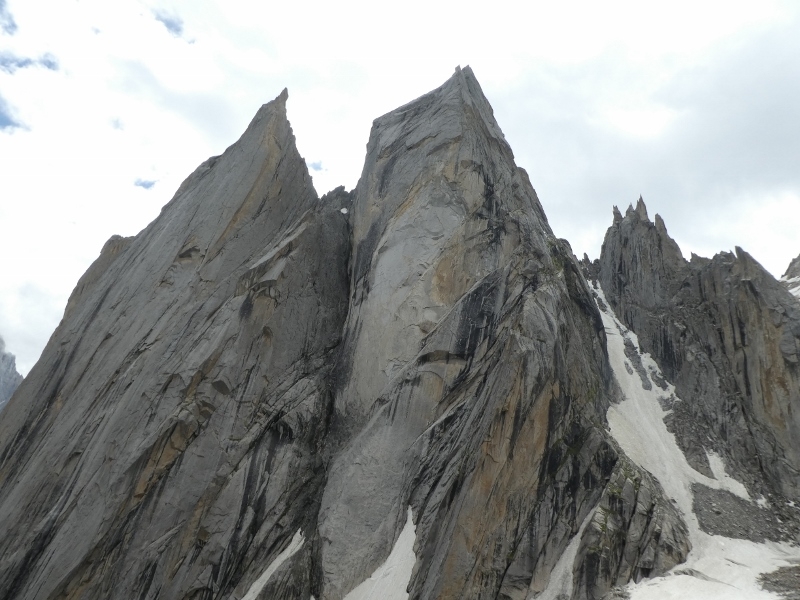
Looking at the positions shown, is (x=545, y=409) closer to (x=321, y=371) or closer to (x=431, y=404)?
(x=431, y=404)

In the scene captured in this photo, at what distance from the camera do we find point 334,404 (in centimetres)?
2983

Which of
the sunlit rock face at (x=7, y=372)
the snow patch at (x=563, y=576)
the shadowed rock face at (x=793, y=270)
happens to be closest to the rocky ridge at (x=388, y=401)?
the snow patch at (x=563, y=576)

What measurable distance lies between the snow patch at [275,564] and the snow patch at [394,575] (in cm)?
351

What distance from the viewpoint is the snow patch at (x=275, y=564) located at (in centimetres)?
2405

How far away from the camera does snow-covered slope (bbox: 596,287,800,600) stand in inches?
790

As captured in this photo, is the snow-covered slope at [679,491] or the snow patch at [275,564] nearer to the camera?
the snow-covered slope at [679,491]

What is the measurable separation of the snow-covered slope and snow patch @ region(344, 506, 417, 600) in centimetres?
773

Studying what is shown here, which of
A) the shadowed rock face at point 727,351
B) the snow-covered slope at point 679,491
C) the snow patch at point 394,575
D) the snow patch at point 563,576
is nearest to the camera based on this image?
the snow-covered slope at point 679,491

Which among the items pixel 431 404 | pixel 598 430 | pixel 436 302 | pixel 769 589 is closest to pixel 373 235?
pixel 436 302

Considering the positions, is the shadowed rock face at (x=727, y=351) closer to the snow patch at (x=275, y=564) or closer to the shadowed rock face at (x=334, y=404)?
the shadowed rock face at (x=334, y=404)

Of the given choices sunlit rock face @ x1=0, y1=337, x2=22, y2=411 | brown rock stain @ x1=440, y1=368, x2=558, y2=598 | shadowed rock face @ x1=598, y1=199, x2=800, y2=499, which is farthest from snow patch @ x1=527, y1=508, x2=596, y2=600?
Result: sunlit rock face @ x1=0, y1=337, x2=22, y2=411

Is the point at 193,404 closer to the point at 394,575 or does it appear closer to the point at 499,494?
the point at 394,575

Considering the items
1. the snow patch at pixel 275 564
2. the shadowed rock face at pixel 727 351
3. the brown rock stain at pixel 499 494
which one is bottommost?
the snow patch at pixel 275 564

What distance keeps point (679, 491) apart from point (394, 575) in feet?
43.4
